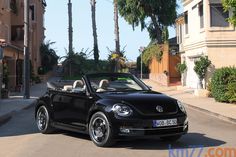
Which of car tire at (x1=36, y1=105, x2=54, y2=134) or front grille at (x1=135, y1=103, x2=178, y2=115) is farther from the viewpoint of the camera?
car tire at (x1=36, y1=105, x2=54, y2=134)

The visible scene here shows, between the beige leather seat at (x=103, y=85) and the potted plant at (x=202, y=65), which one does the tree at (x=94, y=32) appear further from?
the beige leather seat at (x=103, y=85)

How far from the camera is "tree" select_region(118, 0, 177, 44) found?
47.9m

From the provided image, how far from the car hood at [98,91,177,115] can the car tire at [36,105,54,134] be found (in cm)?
218

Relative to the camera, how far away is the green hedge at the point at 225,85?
22547 mm

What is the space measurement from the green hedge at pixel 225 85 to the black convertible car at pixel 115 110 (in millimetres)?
11771

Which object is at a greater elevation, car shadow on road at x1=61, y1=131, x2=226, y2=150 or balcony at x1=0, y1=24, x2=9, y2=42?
balcony at x1=0, y1=24, x2=9, y2=42

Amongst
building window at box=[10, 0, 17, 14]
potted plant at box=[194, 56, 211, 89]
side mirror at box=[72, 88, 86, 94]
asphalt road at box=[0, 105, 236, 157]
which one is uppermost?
building window at box=[10, 0, 17, 14]

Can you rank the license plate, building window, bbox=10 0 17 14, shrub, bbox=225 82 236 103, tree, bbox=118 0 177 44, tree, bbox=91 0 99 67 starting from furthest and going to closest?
1. tree, bbox=91 0 99 67
2. tree, bbox=118 0 177 44
3. building window, bbox=10 0 17 14
4. shrub, bbox=225 82 236 103
5. the license plate

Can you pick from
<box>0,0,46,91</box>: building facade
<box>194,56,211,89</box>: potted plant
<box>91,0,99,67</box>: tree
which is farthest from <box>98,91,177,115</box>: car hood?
<box>91,0,99,67</box>: tree

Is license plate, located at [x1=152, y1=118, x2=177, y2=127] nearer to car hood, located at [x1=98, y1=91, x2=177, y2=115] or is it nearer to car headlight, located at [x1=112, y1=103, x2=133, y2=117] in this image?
car hood, located at [x1=98, y1=91, x2=177, y2=115]

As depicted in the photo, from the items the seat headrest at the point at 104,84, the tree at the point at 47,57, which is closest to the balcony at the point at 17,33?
the tree at the point at 47,57

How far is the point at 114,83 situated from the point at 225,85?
519 inches

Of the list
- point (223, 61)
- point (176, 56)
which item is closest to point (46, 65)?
point (176, 56)

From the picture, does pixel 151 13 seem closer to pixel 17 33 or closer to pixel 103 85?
pixel 17 33
